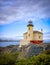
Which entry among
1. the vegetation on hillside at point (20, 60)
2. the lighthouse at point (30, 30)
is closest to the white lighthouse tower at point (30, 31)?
the lighthouse at point (30, 30)

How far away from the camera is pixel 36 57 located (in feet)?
9.68

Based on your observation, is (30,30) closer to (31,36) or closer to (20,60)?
(31,36)

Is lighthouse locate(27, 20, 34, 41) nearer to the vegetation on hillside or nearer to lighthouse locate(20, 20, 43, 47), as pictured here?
lighthouse locate(20, 20, 43, 47)

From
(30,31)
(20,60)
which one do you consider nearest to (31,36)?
(30,31)

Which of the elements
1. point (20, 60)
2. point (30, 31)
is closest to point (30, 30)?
point (30, 31)

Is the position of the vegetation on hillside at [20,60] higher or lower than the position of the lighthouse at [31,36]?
lower

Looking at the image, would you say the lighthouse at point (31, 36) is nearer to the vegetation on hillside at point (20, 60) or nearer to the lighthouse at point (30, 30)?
the lighthouse at point (30, 30)

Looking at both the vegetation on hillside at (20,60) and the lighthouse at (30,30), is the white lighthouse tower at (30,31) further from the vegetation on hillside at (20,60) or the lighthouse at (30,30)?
the vegetation on hillside at (20,60)

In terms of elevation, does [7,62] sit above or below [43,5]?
below

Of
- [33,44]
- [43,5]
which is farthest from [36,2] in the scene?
[33,44]

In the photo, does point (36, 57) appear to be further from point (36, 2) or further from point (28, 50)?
point (36, 2)

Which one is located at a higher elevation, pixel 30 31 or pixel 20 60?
pixel 30 31

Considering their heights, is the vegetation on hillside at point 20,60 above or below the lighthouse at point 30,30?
below

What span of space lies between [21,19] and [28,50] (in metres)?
0.50
